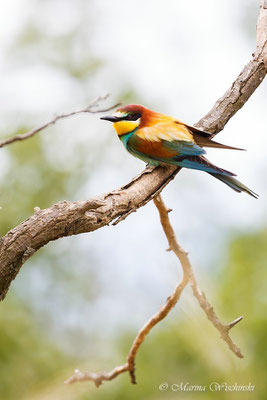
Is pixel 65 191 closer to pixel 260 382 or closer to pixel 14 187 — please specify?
pixel 14 187

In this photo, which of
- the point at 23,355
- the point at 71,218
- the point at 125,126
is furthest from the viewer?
the point at 23,355

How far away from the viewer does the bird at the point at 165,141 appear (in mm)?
2961

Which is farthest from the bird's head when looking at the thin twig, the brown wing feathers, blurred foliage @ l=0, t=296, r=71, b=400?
blurred foliage @ l=0, t=296, r=71, b=400

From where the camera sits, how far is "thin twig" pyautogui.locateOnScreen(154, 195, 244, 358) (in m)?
2.65

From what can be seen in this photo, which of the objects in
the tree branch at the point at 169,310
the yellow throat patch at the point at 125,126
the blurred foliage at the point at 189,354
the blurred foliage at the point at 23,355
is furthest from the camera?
the blurred foliage at the point at 23,355

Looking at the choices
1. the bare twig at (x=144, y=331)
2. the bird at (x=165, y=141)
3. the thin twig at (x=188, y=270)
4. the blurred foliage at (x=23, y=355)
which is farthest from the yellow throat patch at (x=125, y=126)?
the blurred foliage at (x=23, y=355)

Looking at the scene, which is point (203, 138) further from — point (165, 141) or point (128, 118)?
point (128, 118)

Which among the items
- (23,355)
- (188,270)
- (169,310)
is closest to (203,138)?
(188,270)

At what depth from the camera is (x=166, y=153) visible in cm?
296

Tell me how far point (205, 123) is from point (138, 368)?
4.38ft

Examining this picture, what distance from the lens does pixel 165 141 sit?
3027 mm

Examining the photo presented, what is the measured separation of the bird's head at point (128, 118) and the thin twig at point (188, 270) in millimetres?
511

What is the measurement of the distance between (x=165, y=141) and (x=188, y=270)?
22.9 inches

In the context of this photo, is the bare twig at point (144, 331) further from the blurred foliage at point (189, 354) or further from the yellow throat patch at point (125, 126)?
the yellow throat patch at point (125, 126)
